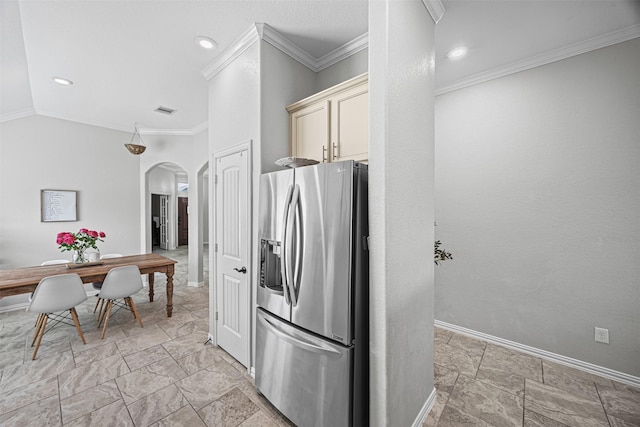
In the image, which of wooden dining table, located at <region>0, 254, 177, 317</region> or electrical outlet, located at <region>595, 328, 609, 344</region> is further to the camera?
wooden dining table, located at <region>0, 254, 177, 317</region>

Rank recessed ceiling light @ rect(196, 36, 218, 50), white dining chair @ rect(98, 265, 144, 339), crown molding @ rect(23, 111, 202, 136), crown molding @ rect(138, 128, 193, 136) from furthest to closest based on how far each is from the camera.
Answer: crown molding @ rect(138, 128, 193, 136), crown molding @ rect(23, 111, 202, 136), white dining chair @ rect(98, 265, 144, 339), recessed ceiling light @ rect(196, 36, 218, 50)

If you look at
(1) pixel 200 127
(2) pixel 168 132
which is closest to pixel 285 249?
(1) pixel 200 127

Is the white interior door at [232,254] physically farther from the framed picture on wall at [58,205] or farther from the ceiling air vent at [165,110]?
the framed picture on wall at [58,205]

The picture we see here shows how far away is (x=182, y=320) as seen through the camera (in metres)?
3.50

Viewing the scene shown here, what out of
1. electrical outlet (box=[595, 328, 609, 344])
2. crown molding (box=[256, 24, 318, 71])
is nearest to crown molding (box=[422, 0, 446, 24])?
crown molding (box=[256, 24, 318, 71])

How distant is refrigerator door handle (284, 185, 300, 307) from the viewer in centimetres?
173

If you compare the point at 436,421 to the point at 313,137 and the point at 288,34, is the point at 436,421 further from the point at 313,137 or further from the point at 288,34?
the point at 288,34

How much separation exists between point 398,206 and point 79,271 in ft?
12.1

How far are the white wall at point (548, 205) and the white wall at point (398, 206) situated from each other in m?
1.50

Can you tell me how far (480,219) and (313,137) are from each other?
2099 mm

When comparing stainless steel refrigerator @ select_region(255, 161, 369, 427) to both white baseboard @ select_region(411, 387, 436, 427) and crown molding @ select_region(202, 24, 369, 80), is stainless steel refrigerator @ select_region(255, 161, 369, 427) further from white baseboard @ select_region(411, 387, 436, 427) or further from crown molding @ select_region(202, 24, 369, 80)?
crown molding @ select_region(202, 24, 369, 80)

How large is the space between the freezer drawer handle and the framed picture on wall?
14.9ft

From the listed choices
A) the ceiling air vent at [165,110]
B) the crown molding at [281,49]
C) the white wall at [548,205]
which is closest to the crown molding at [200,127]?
the ceiling air vent at [165,110]

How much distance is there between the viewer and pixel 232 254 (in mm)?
2611
